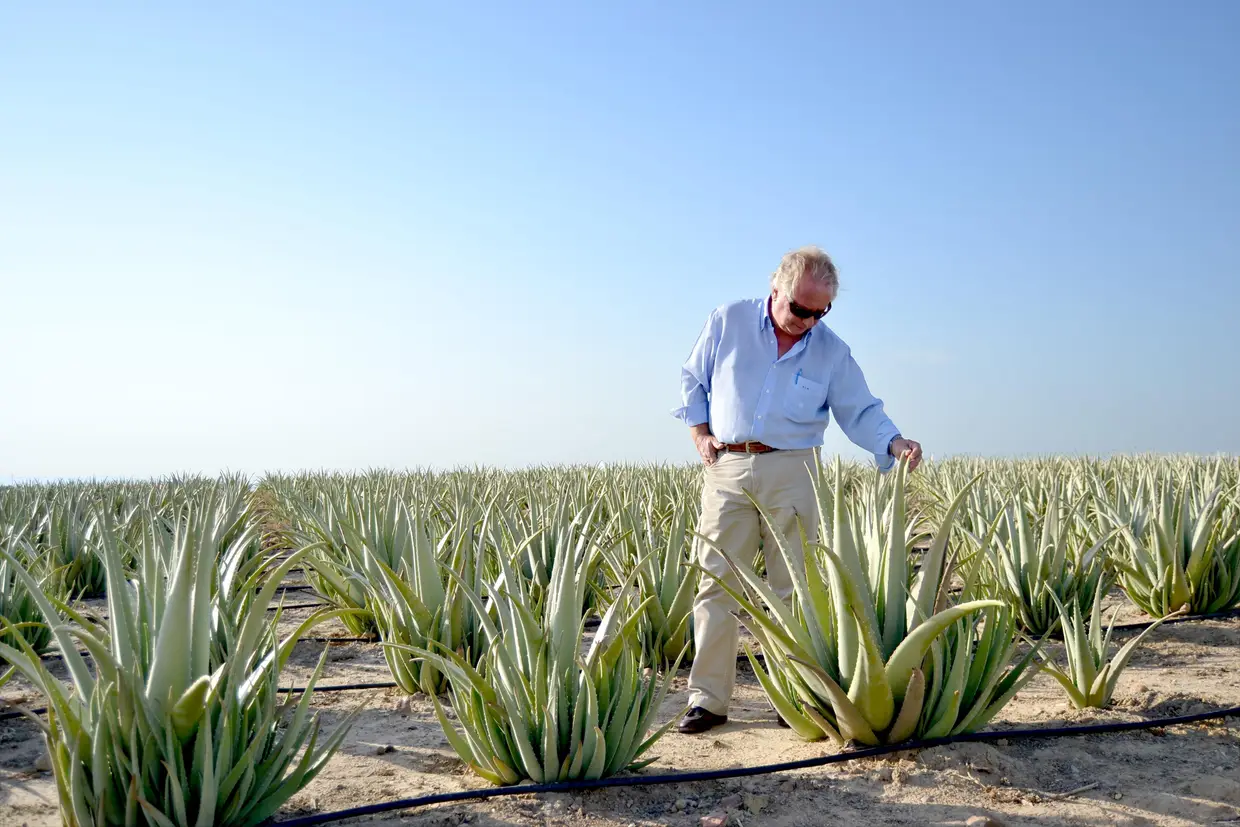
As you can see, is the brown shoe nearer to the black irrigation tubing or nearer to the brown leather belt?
the black irrigation tubing

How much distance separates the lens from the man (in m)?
3.18

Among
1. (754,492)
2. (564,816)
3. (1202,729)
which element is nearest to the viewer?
(564,816)

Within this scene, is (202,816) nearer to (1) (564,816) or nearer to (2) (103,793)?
(2) (103,793)

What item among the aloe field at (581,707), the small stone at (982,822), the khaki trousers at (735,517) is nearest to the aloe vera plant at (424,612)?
the aloe field at (581,707)

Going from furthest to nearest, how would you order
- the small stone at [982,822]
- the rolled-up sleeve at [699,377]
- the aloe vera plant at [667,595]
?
the aloe vera plant at [667,595] < the rolled-up sleeve at [699,377] < the small stone at [982,822]

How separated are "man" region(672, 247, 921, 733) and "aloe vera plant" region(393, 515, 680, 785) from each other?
2.27 ft

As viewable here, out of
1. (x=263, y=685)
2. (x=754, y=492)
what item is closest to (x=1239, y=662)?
(x=754, y=492)

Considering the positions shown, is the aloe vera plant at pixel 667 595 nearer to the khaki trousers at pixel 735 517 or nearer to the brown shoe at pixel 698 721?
the khaki trousers at pixel 735 517

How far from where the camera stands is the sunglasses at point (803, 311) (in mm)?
3285

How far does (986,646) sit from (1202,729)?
94 cm

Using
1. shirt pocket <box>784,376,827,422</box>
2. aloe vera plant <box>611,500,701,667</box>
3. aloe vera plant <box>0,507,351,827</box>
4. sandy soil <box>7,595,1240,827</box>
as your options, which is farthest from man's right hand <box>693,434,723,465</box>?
aloe vera plant <box>0,507,351,827</box>

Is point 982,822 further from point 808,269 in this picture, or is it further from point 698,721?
point 808,269

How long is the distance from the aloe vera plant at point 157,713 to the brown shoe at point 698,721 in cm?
141

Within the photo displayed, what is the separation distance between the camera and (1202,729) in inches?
117
